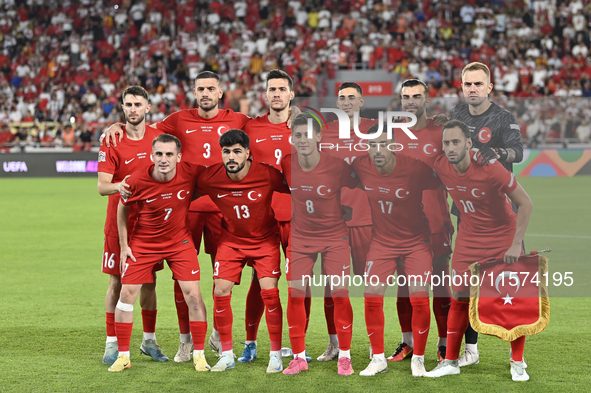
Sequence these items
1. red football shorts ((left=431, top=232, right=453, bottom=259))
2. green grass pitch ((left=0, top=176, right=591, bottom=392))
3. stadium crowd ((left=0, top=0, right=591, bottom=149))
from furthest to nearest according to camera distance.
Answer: stadium crowd ((left=0, top=0, right=591, bottom=149)), red football shorts ((left=431, top=232, right=453, bottom=259)), green grass pitch ((left=0, top=176, right=591, bottom=392))

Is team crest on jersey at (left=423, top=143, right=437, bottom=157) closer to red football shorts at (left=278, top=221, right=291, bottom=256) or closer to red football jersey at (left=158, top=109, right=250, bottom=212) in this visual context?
red football shorts at (left=278, top=221, right=291, bottom=256)

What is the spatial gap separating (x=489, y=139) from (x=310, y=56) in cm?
2035

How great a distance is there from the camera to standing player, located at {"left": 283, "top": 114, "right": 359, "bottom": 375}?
187 inches

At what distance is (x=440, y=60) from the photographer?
23.4 metres

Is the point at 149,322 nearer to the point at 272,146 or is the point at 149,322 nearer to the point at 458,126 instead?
the point at 272,146

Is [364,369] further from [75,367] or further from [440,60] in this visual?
[440,60]

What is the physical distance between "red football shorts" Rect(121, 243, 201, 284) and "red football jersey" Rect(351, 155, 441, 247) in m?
1.34

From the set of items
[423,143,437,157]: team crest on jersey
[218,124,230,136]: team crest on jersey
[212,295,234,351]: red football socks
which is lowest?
Answer: [212,295,234,351]: red football socks

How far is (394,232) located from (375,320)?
612 mm

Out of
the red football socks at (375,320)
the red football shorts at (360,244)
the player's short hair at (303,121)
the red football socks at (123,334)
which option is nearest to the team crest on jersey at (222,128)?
the player's short hair at (303,121)

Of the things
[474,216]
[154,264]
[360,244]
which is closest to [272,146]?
[360,244]

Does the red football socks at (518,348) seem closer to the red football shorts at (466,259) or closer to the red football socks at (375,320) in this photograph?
the red football shorts at (466,259)

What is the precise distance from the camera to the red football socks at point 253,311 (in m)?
5.11

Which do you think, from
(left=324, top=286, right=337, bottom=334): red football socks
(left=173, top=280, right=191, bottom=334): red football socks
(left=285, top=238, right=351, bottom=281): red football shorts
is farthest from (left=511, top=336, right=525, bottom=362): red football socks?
(left=173, top=280, right=191, bottom=334): red football socks
